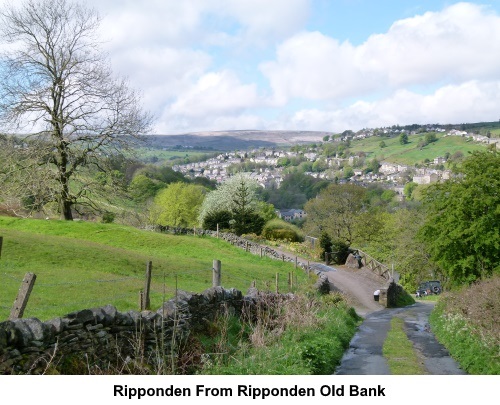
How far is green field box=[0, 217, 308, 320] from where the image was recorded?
14680 millimetres

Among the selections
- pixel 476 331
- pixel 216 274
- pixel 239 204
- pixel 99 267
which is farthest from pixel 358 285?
pixel 216 274

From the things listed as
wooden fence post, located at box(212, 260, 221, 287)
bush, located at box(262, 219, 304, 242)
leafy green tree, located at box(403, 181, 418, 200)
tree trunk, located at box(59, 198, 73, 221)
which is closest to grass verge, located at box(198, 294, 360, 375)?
wooden fence post, located at box(212, 260, 221, 287)

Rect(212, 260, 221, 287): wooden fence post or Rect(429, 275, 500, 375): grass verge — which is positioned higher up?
Rect(212, 260, 221, 287): wooden fence post

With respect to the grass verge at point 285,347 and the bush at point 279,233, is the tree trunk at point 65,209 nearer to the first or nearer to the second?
the grass verge at point 285,347

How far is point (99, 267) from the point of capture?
22609 millimetres

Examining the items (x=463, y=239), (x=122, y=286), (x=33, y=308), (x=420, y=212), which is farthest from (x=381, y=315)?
(x=420, y=212)

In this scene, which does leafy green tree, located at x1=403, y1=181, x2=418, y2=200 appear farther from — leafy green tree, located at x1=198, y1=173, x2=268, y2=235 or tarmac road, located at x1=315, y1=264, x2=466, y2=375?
tarmac road, located at x1=315, y1=264, x2=466, y2=375

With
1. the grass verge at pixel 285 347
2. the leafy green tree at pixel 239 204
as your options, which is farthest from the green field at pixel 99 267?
the leafy green tree at pixel 239 204

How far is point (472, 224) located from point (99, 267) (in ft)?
56.5

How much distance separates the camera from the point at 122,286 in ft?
59.7

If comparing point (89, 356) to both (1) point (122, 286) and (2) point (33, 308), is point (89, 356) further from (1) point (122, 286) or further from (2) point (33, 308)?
(1) point (122, 286)

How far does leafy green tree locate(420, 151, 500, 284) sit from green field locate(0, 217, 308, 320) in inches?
332

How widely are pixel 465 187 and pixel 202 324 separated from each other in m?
19.4
